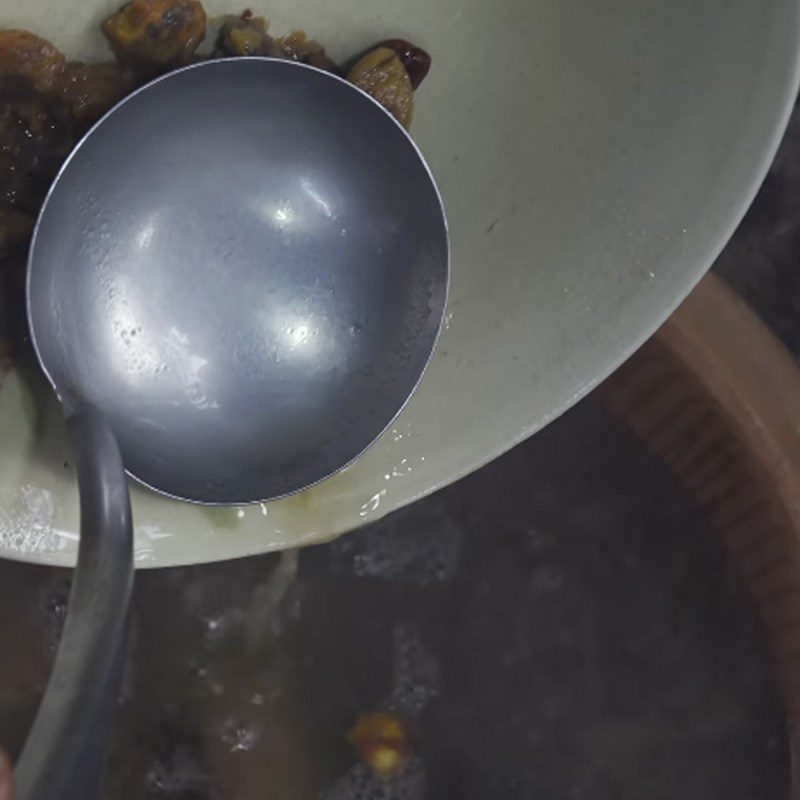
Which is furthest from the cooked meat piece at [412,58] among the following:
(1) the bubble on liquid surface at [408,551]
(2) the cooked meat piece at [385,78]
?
(1) the bubble on liquid surface at [408,551]

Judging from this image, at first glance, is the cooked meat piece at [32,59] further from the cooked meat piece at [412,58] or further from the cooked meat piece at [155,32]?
the cooked meat piece at [412,58]

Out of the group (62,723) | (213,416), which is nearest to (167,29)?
(213,416)

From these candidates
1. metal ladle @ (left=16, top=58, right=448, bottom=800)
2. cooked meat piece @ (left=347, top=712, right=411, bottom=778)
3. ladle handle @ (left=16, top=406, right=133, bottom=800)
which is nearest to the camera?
ladle handle @ (left=16, top=406, right=133, bottom=800)

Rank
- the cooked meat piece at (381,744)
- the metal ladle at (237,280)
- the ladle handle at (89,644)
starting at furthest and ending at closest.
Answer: the cooked meat piece at (381,744), the metal ladle at (237,280), the ladle handle at (89,644)

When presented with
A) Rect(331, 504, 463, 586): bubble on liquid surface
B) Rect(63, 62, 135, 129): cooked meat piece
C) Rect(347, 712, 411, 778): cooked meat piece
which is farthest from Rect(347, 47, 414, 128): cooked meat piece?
Rect(347, 712, 411, 778): cooked meat piece

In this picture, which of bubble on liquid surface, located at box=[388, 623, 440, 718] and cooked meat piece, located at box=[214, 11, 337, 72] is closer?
cooked meat piece, located at box=[214, 11, 337, 72]

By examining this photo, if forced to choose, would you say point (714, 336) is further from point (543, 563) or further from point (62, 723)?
point (62, 723)

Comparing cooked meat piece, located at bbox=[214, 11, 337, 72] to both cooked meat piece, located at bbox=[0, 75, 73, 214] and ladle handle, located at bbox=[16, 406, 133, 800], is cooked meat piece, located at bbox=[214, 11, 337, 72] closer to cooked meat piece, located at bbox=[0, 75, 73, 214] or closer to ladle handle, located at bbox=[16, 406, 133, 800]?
cooked meat piece, located at bbox=[0, 75, 73, 214]
